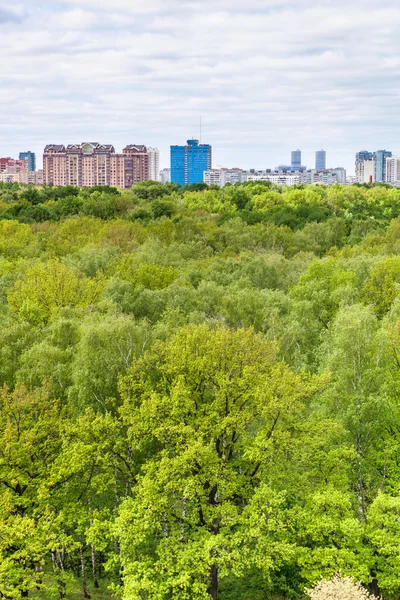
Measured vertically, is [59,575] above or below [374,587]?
above

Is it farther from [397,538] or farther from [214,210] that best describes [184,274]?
[214,210]

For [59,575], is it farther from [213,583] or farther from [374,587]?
[374,587]

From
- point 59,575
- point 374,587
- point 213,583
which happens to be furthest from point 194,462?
point 374,587

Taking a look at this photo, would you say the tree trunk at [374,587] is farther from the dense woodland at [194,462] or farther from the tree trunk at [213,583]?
the tree trunk at [213,583]

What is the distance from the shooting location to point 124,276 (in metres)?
53.8

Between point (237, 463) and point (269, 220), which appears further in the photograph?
point (269, 220)

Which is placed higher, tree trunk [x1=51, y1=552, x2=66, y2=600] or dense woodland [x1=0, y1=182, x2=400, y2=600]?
dense woodland [x1=0, y1=182, x2=400, y2=600]

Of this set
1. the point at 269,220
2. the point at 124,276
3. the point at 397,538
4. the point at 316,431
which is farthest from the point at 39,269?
the point at 269,220

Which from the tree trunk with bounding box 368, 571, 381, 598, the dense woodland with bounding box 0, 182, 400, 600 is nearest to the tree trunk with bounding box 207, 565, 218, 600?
the dense woodland with bounding box 0, 182, 400, 600

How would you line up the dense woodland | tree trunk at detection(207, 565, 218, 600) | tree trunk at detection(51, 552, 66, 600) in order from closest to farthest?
the dense woodland < tree trunk at detection(51, 552, 66, 600) < tree trunk at detection(207, 565, 218, 600)

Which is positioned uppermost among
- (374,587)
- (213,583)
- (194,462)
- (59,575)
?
(194,462)

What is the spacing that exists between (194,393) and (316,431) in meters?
5.34

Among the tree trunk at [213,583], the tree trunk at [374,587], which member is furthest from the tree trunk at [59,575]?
the tree trunk at [374,587]

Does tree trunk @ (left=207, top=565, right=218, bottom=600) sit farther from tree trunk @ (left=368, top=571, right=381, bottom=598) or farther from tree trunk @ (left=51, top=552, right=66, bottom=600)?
tree trunk @ (left=368, top=571, right=381, bottom=598)
